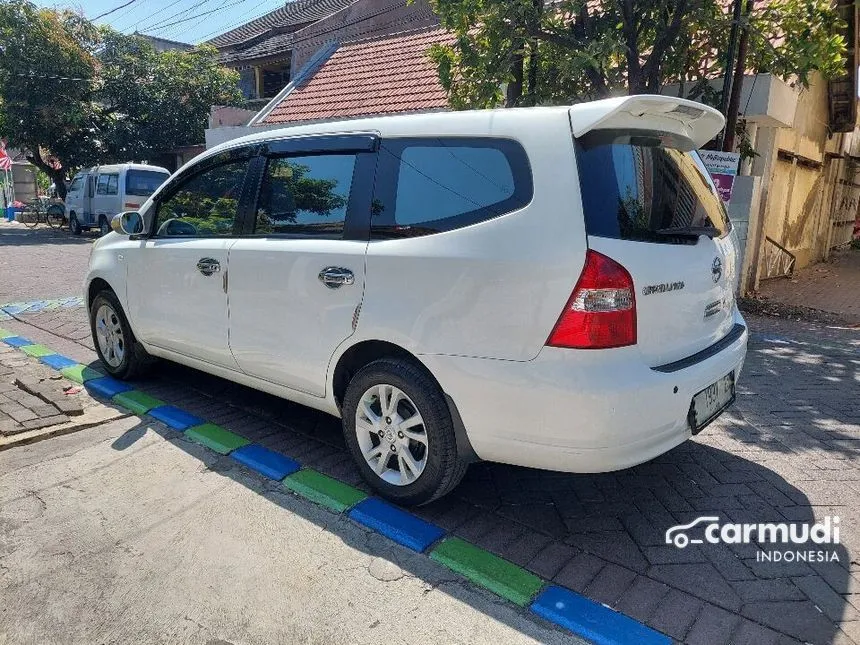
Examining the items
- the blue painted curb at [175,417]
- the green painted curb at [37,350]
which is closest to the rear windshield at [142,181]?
the green painted curb at [37,350]

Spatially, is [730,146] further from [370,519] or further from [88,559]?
[88,559]

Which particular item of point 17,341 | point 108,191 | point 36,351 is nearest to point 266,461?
point 36,351

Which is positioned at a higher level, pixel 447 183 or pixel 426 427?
pixel 447 183

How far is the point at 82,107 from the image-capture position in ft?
70.2

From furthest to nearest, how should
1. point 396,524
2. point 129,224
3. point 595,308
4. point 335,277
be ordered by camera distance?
point 129,224
point 335,277
point 396,524
point 595,308

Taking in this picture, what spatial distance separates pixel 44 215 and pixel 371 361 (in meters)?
26.3

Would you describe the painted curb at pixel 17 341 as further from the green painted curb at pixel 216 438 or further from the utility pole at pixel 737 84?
the utility pole at pixel 737 84

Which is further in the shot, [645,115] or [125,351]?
[125,351]

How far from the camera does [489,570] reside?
8.44 ft

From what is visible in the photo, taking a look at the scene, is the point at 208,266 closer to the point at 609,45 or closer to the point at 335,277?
the point at 335,277

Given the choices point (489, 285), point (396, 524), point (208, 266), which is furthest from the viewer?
point (208, 266)

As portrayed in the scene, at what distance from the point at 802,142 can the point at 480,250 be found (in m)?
12.0

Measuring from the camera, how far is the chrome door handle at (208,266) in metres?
3.70

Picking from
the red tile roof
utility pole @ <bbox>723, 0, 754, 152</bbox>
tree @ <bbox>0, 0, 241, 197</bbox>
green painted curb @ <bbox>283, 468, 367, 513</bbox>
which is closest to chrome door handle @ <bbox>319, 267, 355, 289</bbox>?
green painted curb @ <bbox>283, 468, 367, 513</bbox>
